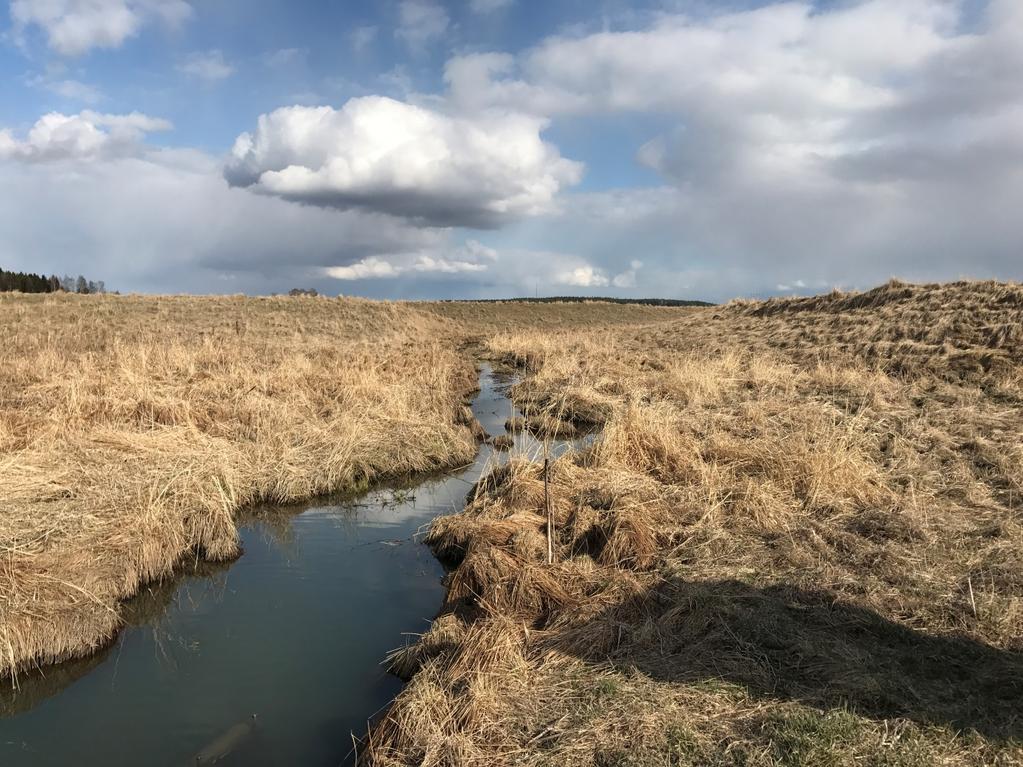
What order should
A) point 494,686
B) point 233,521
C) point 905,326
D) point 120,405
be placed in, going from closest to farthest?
point 494,686 < point 233,521 < point 120,405 < point 905,326

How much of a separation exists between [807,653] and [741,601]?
89 cm

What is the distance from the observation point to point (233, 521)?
8.98m

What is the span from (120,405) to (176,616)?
21.9ft

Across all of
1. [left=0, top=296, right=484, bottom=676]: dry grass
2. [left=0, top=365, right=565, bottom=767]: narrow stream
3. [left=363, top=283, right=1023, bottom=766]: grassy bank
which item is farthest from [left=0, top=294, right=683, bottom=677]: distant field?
[left=363, top=283, right=1023, bottom=766]: grassy bank

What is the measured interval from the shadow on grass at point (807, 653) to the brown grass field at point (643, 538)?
23 millimetres

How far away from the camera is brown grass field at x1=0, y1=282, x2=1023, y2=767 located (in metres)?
4.20

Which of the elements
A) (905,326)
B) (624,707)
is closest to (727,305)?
(905,326)

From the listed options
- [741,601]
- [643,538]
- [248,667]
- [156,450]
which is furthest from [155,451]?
[741,601]

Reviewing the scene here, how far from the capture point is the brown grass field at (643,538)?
13.8ft

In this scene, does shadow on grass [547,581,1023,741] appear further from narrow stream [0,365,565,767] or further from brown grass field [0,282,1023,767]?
narrow stream [0,365,565,767]

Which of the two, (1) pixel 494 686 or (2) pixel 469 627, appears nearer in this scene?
(1) pixel 494 686

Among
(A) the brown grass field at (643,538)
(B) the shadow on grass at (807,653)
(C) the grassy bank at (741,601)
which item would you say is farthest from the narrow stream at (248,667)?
(B) the shadow on grass at (807,653)

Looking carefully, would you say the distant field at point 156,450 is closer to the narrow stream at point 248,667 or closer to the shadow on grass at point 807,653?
the narrow stream at point 248,667

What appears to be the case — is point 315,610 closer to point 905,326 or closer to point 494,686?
point 494,686
